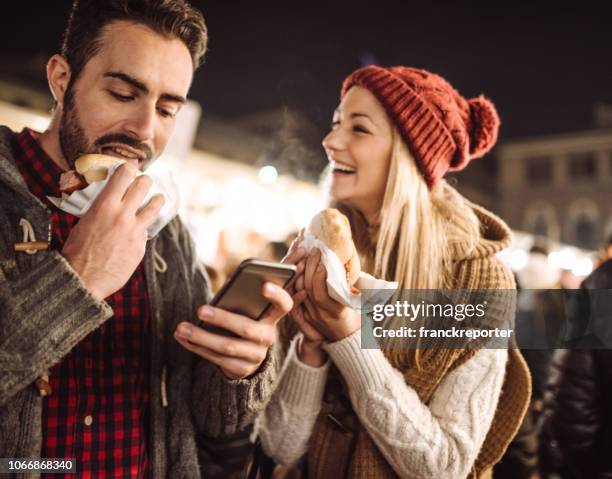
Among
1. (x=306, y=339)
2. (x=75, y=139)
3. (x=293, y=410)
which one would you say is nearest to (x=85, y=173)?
(x=75, y=139)

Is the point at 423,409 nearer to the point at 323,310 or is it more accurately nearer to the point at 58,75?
the point at 323,310

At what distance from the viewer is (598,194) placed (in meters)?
33.3

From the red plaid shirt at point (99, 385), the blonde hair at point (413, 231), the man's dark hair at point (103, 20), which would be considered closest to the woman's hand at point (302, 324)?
the blonde hair at point (413, 231)

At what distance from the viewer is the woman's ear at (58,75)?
5.48 ft

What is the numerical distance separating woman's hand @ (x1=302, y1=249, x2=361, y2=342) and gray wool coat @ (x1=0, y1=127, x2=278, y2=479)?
0.20m

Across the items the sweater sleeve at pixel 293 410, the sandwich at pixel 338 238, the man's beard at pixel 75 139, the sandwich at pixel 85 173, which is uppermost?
the man's beard at pixel 75 139

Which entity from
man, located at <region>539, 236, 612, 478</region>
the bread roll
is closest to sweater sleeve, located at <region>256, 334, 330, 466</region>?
the bread roll

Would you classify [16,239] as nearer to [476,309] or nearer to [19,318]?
[19,318]

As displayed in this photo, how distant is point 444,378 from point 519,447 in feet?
4.01

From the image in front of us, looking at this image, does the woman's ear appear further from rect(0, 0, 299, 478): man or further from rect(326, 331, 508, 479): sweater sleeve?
rect(326, 331, 508, 479): sweater sleeve

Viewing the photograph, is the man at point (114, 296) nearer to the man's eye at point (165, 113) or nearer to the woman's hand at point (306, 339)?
the man's eye at point (165, 113)

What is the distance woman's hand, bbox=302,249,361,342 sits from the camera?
5.19 ft

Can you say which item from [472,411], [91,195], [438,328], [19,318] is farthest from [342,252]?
[19,318]

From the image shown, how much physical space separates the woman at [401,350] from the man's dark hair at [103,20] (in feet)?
2.56
